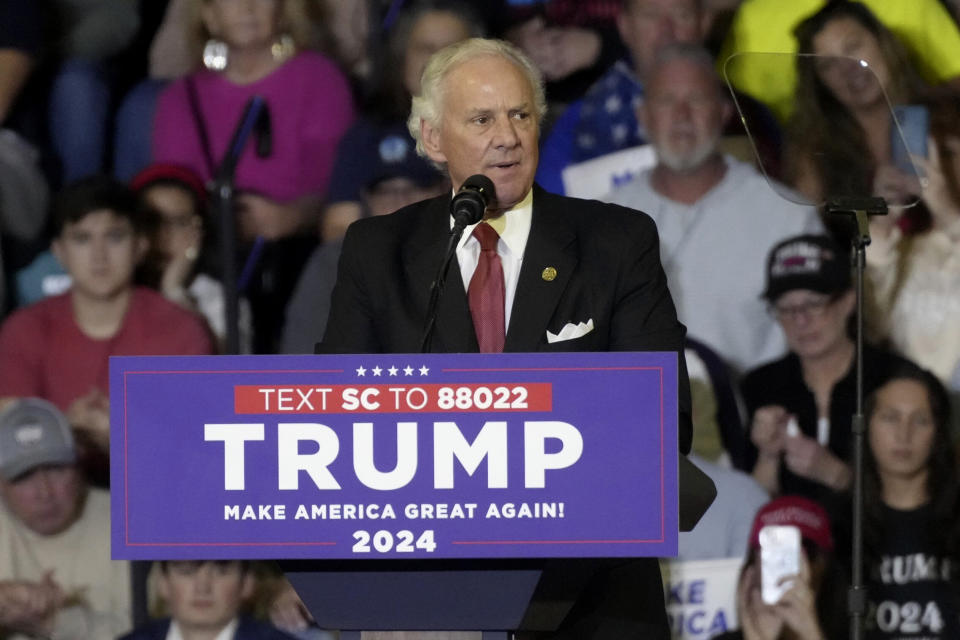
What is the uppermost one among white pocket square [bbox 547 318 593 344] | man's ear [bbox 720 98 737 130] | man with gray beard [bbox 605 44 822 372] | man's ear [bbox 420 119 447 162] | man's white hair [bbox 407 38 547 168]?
man's ear [bbox 720 98 737 130]

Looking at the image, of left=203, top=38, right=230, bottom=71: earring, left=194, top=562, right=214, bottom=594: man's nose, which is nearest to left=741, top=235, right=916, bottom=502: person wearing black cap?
left=194, top=562, right=214, bottom=594: man's nose

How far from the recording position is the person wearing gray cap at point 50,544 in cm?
443

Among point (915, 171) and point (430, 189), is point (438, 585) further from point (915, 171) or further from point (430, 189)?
point (430, 189)

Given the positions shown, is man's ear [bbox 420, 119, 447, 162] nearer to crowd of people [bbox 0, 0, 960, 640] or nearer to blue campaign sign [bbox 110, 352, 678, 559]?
blue campaign sign [bbox 110, 352, 678, 559]

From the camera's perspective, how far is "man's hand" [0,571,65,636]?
4.42 metres

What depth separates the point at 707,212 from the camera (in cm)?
446

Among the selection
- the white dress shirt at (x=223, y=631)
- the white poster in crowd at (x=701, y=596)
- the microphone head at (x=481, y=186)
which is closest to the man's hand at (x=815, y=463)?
the white poster in crowd at (x=701, y=596)

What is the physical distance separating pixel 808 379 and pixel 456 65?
2182mm

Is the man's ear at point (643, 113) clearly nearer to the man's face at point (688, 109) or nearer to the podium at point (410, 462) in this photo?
the man's face at point (688, 109)

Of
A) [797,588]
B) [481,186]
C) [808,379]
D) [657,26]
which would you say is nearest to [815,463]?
[808,379]

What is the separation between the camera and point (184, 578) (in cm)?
425

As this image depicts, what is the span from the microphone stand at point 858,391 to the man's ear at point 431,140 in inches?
49.6

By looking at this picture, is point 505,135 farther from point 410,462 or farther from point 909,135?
point 909,135

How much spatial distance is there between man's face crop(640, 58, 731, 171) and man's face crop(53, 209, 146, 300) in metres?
1.58
